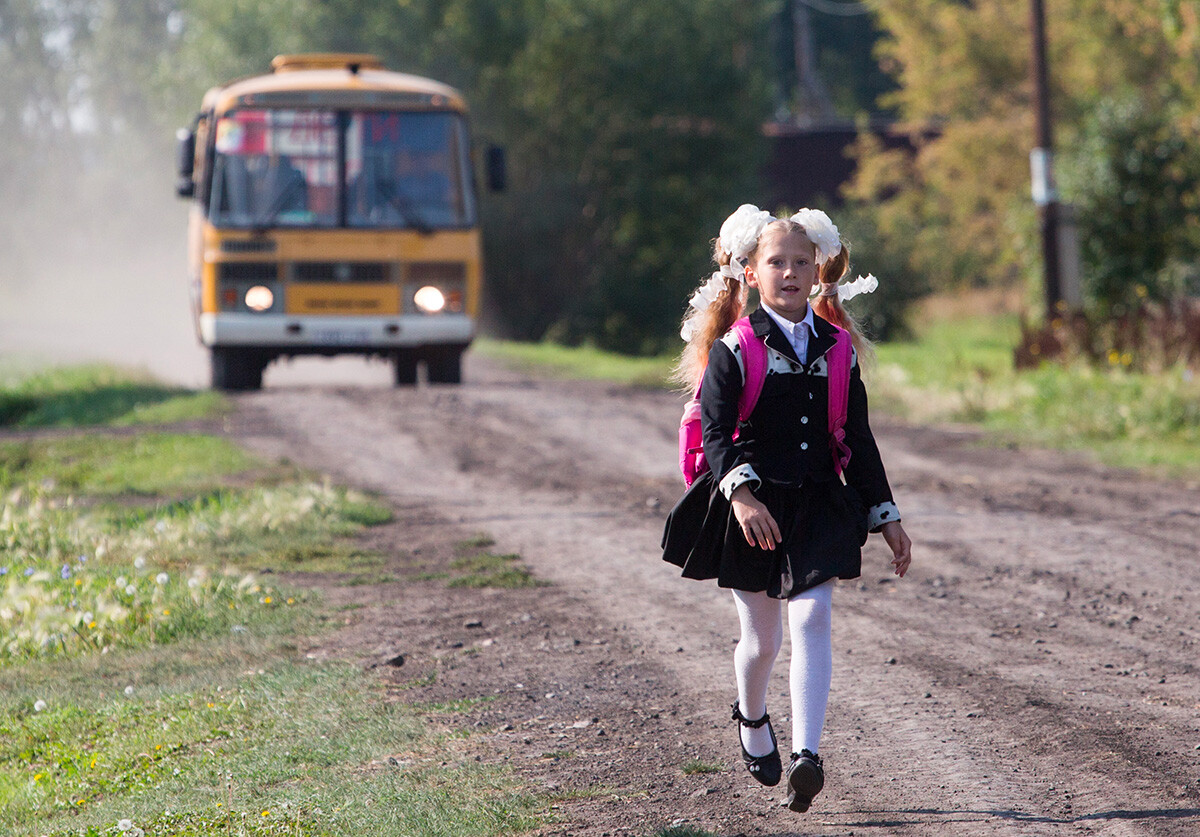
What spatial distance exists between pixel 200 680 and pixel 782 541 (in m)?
2.93

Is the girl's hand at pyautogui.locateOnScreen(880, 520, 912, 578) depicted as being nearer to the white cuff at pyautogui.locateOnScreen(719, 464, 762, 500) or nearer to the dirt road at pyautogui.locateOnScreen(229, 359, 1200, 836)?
the white cuff at pyautogui.locateOnScreen(719, 464, 762, 500)

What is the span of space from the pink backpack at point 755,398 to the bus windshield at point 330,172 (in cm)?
1159

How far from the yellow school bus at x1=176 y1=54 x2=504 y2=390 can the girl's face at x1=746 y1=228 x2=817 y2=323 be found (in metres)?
11.6

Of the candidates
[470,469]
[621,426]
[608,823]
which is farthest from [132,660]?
[621,426]

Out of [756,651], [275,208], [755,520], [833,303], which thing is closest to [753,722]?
[756,651]

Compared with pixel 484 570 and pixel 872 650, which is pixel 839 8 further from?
pixel 872 650

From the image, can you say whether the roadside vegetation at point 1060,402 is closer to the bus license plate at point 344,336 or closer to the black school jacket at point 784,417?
the bus license plate at point 344,336

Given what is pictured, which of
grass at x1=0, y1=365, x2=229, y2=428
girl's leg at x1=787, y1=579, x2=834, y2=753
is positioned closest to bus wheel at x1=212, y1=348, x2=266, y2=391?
grass at x1=0, y1=365, x2=229, y2=428

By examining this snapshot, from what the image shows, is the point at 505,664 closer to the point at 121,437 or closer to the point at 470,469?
the point at 470,469

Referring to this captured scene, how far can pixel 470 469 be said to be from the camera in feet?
40.2

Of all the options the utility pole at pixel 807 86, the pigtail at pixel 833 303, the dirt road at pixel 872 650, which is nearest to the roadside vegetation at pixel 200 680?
the dirt road at pixel 872 650

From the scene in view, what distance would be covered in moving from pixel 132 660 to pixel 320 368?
15.7 meters

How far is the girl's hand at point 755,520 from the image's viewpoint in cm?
417

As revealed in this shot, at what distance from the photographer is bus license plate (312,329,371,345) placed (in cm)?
1567
